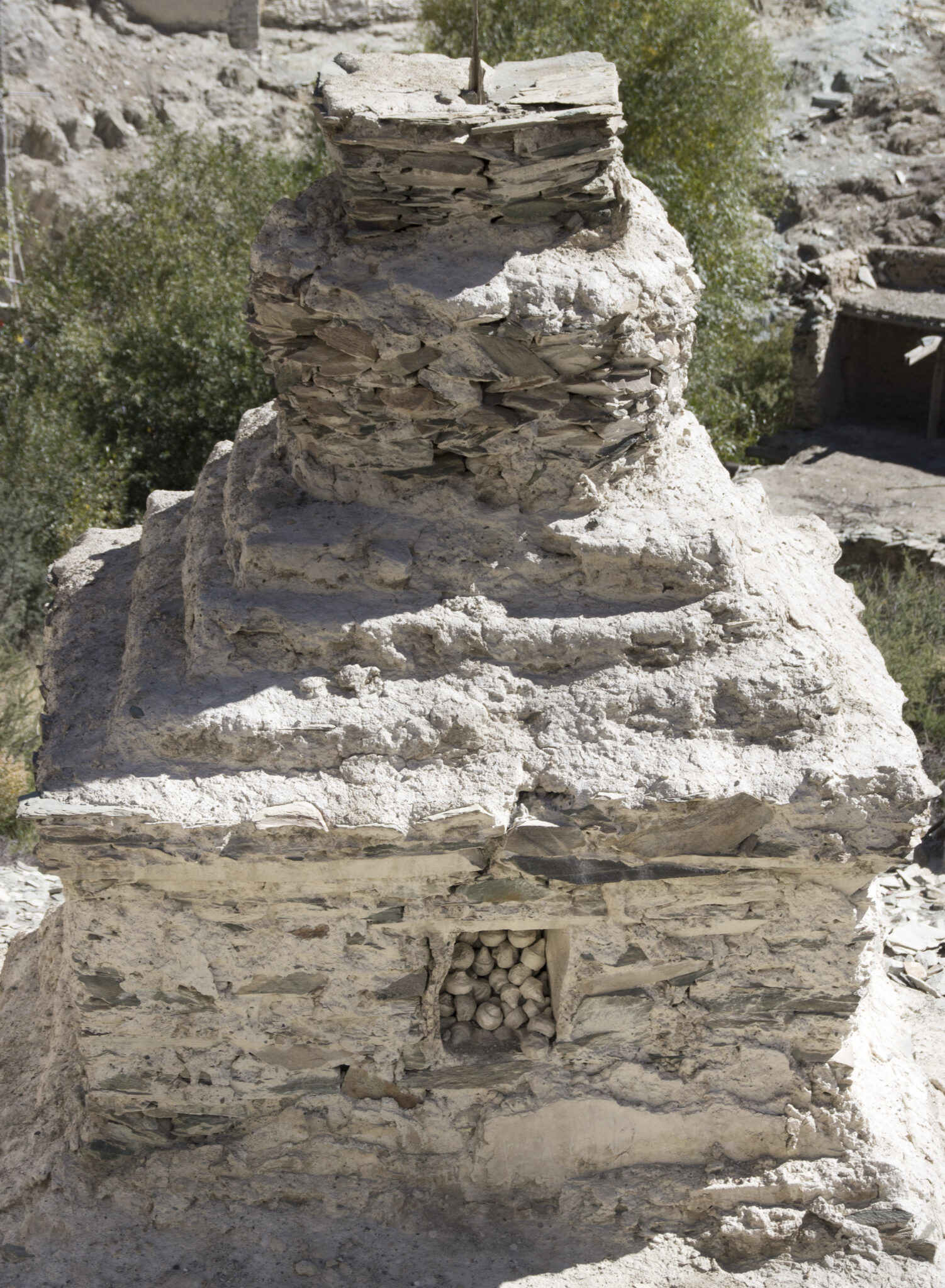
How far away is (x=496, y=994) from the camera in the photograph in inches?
156

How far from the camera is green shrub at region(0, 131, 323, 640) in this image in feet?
35.9

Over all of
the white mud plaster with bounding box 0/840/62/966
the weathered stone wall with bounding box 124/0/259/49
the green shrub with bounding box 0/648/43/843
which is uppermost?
the weathered stone wall with bounding box 124/0/259/49

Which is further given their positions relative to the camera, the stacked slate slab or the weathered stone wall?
the weathered stone wall

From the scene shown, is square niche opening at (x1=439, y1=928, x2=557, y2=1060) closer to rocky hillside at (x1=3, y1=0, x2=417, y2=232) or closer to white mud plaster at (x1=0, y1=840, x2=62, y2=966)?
white mud plaster at (x1=0, y1=840, x2=62, y2=966)

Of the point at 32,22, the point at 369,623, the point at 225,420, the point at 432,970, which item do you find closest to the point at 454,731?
the point at 369,623

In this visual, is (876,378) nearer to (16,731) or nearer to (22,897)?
(16,731)

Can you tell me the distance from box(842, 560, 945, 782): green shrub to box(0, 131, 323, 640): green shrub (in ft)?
19.8

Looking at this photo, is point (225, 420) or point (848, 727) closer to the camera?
point (848, 727)

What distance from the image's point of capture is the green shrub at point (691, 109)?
1260 centimetres

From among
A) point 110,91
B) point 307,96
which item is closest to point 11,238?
point 110,91

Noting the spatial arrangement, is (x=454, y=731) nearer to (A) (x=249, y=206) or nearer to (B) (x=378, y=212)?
(B) (x=378, y=212)

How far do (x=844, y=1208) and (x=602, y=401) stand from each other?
2706 millimetres

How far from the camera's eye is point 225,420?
11.8 meters

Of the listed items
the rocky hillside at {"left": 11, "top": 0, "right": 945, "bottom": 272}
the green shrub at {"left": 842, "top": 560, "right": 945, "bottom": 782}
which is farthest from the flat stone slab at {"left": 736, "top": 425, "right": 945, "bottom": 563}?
the rocky hillside at {"left": 11, "top": 0, "right": 945, "bottom": 272}
